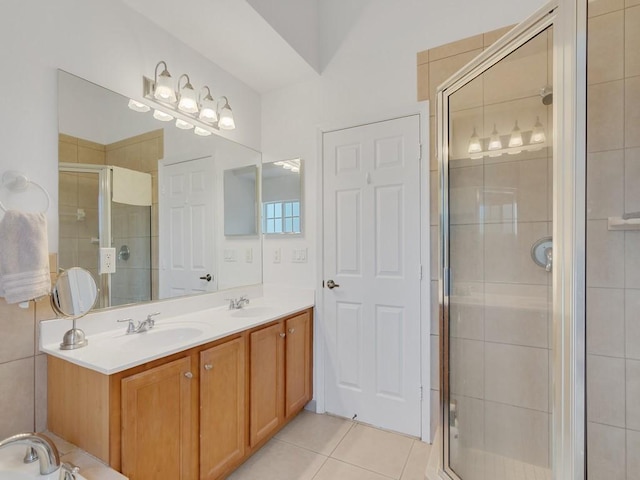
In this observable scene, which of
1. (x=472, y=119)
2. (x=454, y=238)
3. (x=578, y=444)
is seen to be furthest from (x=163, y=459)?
(x=472, y=119)

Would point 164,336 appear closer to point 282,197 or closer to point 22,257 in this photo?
point 22,257

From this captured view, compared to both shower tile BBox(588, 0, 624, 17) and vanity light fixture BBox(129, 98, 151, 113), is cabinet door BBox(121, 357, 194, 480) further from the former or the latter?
shower tile BBox(588, 0, 624, 17)

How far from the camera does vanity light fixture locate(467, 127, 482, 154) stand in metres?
1.67

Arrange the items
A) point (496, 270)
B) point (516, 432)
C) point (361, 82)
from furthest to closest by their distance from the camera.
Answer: point (361, 82) < point (496, 270) < point (516, 432)

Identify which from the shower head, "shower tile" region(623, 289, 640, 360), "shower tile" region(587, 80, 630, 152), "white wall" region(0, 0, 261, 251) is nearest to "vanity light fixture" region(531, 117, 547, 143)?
the shower head

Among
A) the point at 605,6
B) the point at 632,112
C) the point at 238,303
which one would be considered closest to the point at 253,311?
the point at 238,303

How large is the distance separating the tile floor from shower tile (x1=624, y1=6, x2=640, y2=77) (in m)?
2.21

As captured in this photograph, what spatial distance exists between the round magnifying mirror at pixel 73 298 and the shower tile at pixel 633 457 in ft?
8.10

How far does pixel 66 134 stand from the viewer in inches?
55.5

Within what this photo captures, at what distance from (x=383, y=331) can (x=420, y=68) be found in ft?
5.77

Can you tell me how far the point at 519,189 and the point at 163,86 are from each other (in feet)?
6.65

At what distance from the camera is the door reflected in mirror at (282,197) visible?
7.94 feet

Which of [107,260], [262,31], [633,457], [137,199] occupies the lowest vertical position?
[633,457]

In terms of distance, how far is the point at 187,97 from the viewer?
6.40 feet
